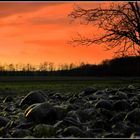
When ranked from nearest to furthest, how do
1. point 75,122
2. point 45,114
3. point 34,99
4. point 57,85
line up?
point 75,122
point 45,114
point 34,99
point 57,85

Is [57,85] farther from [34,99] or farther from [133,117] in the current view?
[133,117]

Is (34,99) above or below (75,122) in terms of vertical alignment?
above

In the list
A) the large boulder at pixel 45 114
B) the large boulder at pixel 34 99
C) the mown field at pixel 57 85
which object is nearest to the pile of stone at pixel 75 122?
the large boulder at pixel 45 114

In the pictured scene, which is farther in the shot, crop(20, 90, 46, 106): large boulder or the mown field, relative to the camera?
A: the mown field

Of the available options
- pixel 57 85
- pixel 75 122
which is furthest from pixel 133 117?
pixel 57 85

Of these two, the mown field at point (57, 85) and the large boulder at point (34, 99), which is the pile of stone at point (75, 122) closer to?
the large boulder at point (34, 99)

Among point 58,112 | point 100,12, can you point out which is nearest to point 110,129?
point 58,112

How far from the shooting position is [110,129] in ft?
28.6

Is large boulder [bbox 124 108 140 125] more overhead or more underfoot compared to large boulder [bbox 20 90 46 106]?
more underfoot

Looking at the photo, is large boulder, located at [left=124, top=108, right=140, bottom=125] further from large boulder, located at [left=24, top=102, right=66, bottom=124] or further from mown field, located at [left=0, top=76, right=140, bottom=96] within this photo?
mown field, located at [left=0, top=76, right=140, bottom=96]

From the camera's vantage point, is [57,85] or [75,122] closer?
[75,122]

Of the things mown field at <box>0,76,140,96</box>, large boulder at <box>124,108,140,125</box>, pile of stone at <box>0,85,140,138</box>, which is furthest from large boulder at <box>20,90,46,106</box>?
mown field at <box>0,76,140,96</box>

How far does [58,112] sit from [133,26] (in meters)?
14.1

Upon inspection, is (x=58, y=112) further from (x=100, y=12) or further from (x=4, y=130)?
(x=100, y=12)
